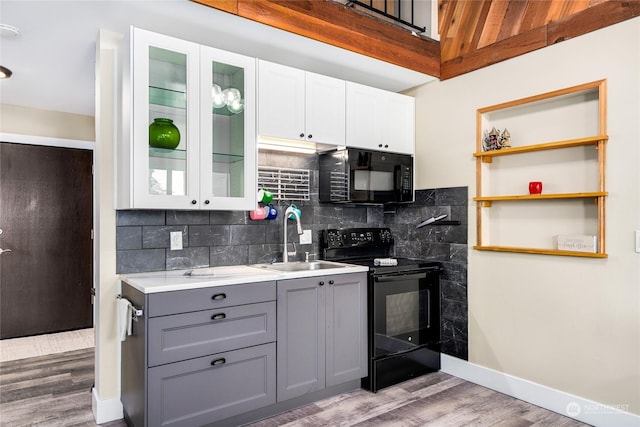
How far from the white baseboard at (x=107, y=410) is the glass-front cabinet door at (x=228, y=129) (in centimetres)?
136

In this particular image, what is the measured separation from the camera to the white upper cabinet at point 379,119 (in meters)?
3.13

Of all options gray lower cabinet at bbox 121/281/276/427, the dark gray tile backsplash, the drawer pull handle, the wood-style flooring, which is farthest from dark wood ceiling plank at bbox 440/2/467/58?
the drawer pull handle

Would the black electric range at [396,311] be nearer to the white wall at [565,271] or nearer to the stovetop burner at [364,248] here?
the stovetop burner at [364,248]

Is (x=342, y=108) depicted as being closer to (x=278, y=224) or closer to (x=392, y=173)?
(x=392, y=173)

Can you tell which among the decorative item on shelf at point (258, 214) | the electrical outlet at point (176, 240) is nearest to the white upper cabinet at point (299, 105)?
the decorative item on shelf at point (258, 214)

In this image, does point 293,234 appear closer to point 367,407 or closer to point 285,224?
point 285,224

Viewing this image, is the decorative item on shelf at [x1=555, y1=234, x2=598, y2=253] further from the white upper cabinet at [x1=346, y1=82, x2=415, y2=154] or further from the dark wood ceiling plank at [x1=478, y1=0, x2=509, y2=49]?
the dark wood ceiling plank at [x1=478, y1=0, x2=509, y2=49]

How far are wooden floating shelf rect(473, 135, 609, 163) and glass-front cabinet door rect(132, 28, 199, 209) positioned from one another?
6.55ft

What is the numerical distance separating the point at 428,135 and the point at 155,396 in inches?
106

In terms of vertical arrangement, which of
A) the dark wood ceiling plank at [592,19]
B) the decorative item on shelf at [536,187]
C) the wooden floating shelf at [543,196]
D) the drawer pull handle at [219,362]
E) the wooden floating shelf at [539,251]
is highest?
the dark wood ceiling plank at [592,19]

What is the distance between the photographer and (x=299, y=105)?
286 cm

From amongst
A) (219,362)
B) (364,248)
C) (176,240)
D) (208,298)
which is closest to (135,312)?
(208,298)

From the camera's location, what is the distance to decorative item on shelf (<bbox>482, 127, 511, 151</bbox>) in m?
2.88

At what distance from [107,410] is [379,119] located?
2.73 m
